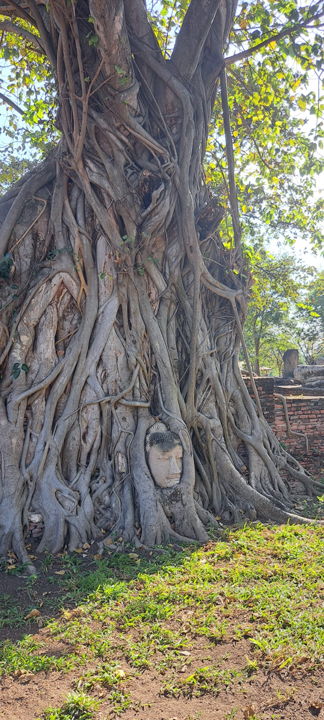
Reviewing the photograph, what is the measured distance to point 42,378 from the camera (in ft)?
15.8

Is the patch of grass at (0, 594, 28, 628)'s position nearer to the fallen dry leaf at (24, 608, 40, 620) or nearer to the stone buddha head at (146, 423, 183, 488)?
the fallen dry leaf at (24, 608, 40, 620)

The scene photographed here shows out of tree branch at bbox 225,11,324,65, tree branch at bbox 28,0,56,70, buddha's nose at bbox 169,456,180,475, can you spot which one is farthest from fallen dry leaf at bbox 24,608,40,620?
tree branch at bbox 225,11,324,65

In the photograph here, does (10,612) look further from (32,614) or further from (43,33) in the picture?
(43,33)

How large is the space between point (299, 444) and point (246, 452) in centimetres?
166

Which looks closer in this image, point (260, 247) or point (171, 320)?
point (171, 320)

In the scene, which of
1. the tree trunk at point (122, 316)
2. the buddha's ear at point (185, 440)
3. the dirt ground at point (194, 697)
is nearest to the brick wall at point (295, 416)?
the tree trunk at point (122, 316)

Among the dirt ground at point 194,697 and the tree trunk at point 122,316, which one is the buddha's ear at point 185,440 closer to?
the tree trunk at point 122,316

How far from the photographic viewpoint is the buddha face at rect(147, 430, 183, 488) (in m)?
4.66

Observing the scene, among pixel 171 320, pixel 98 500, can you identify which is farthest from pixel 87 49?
pixel 98 500

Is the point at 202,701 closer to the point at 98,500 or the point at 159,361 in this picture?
the point at 98,500

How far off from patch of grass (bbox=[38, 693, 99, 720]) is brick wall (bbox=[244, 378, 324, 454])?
510 centimetres

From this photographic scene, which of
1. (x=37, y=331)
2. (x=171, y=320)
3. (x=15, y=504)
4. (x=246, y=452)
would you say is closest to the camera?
(x=15, y=504)

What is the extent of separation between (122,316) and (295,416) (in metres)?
3.47

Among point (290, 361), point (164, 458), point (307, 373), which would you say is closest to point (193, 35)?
point (164, 458)
